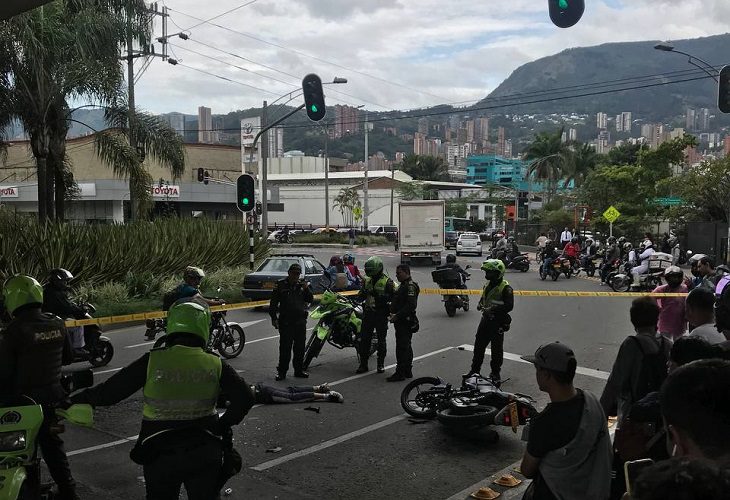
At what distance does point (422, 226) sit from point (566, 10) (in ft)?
79.0

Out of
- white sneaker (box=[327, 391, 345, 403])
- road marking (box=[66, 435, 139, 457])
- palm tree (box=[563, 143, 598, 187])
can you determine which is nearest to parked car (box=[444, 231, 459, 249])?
palm tree (box=[563, 143, 598, 187])

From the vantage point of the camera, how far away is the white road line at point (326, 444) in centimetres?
621

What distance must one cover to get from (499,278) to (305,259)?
1023 cm

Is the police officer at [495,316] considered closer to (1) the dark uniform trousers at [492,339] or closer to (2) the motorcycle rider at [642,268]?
(1) the dark uniform trousers at [492,339]

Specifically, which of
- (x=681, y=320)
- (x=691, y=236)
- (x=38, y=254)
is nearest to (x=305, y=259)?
(x=38, y=254)

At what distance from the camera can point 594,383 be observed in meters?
9.13

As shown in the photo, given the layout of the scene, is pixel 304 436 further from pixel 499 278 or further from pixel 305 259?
pixel 305 259

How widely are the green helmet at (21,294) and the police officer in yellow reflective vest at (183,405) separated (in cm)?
124

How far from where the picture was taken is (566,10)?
9.44m

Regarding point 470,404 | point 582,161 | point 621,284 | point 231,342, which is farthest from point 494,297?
point 582,161

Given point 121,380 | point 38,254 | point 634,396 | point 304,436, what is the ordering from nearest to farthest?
1. point 121,380
2. point 634,396
3. point 304,436
4. point 38,254

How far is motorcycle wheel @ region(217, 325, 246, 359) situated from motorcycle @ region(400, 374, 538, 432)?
4115mm

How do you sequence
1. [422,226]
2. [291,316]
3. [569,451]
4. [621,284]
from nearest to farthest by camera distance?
[569,451] → [291,316] → [621,284] → [422,226]

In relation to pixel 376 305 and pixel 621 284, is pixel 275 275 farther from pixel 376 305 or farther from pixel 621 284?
pixel 621 284
